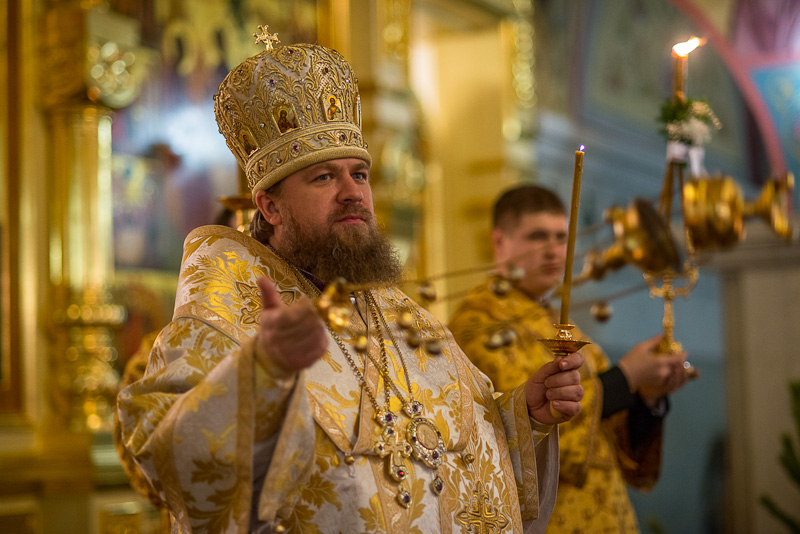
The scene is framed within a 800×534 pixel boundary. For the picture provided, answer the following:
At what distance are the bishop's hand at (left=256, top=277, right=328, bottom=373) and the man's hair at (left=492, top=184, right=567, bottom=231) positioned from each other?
1.86 m

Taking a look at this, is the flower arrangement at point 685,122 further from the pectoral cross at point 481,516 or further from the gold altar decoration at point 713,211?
the pectoral cross at point 481,516

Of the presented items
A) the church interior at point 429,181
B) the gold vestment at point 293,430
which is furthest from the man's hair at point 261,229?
the church interior at point 429,181

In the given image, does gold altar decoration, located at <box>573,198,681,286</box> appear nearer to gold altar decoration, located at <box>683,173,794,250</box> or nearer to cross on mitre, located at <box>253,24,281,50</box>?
gold altar decoration, located at <box>683,173,794,250</box>

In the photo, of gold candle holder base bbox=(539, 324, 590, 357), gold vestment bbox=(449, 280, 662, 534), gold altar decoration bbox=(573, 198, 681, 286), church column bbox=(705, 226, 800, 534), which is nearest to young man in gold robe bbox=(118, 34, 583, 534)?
gold candle holder base bbox=(539, 324, 590, 357)

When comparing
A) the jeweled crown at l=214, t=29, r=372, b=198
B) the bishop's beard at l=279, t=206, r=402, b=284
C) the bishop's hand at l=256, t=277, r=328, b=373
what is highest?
the jeweled crown at l=214, t=29, r=372, b=198

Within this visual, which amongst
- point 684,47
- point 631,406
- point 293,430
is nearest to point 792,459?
point 631,406

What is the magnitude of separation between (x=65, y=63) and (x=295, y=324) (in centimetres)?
350

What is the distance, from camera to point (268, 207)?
251cm

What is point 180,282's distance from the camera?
2.29 m

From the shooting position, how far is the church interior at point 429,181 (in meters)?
4.66

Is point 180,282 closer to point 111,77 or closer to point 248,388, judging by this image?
point 248,388

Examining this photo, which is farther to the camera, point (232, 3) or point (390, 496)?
point (232, 3)

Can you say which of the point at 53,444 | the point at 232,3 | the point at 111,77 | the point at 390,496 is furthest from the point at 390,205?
the point at 390,496

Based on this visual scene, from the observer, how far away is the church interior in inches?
183
